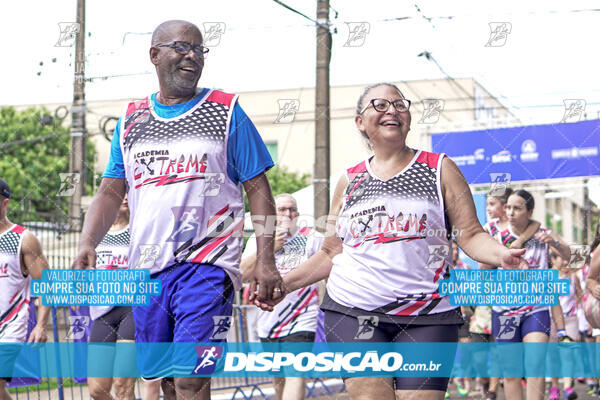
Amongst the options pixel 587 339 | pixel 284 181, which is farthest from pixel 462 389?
pixel 284 181

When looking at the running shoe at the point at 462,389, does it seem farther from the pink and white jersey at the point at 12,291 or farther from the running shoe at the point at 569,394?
the pink and white jersey at the point at 12,291

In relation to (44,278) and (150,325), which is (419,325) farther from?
(44,278)

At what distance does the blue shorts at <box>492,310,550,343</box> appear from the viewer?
807 cm

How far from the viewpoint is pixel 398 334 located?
4.38 meters

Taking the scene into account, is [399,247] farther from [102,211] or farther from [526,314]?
[526,314]

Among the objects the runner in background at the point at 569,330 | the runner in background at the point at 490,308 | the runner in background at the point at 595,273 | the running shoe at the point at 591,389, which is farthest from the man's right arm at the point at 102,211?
the running shoe at the point at 591,389

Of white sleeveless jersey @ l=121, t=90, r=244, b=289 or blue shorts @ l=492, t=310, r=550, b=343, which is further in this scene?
blue shorts @ l=492, t=310, r=550, b=343

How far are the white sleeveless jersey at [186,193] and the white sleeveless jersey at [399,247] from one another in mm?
578

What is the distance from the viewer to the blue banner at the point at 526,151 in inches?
626

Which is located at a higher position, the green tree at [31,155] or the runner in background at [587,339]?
the green tree at [31,155]

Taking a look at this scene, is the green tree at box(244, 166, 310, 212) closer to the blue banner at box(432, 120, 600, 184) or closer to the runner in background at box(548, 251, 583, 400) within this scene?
the blue banner at box(432, 120, 600, 184)

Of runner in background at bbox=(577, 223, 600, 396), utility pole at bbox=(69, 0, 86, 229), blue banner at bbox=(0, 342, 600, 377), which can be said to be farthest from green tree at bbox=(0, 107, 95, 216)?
blue banner at bbox=(0, 342, 600, 377)

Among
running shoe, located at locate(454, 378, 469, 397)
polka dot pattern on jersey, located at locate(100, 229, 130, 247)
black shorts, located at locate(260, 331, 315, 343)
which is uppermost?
polka dot pattern on jersey, located at locate(100, 229, 130, 247)

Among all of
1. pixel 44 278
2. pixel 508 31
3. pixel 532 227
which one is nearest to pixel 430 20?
pixel 508 31
